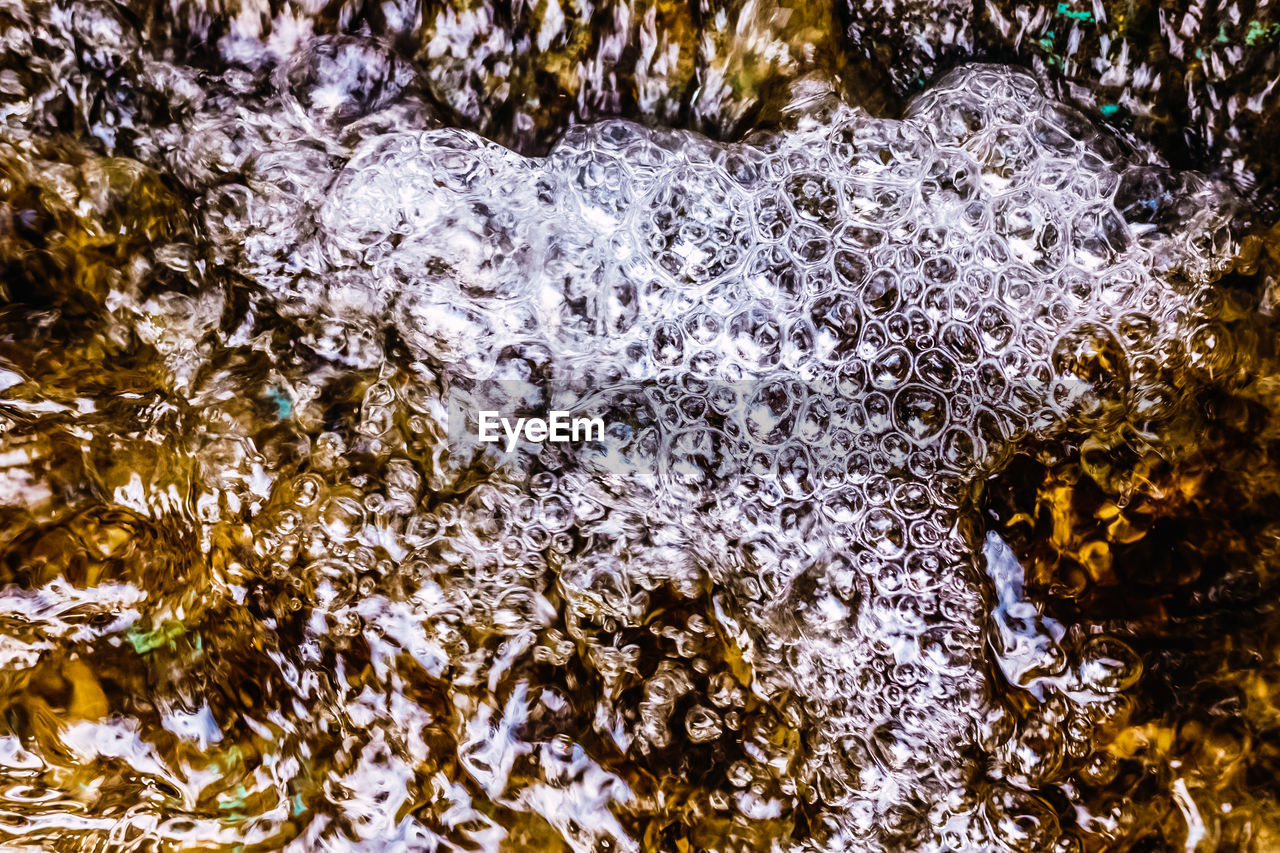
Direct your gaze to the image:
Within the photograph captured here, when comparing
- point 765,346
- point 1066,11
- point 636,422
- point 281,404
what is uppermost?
point 1066,11

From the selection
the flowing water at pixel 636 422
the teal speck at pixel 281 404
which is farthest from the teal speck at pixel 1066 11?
the teal speck at pixel 281 404

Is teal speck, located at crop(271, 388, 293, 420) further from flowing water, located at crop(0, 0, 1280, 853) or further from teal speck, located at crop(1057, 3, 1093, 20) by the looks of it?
A: teal speck, located at crop(1057, 3, 1093, 20)

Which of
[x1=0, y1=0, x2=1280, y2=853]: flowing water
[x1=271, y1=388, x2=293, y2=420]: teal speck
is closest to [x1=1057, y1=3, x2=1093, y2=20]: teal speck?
[x1=0, y1=0, x2=1280, y2=853]: flowing water

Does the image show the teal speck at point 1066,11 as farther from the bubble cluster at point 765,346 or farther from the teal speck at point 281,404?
the teal speck at point 281,404

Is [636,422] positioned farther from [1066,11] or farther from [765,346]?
[1066,11]

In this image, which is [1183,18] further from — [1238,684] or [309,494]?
[309,494]

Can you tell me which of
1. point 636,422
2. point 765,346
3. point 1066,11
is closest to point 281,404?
point 636,422

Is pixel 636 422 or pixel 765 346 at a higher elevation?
pixel 765 346
